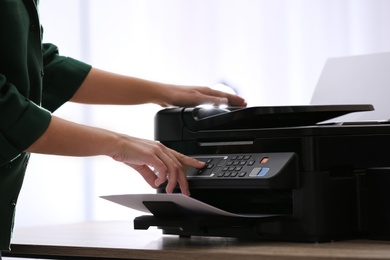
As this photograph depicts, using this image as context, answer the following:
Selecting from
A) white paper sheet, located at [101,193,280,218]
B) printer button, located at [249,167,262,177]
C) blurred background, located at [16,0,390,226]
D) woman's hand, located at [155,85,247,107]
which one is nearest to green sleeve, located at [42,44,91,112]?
woman's hand, located at [155,85,247,107]

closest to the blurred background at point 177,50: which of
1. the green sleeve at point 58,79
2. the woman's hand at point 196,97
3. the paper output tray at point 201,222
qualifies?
the woman's hand at point 196,97

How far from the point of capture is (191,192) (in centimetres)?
146

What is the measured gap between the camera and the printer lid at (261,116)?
138cm

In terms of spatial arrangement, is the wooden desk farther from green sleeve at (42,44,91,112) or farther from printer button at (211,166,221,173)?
green sleeve at (42,44,91,112)

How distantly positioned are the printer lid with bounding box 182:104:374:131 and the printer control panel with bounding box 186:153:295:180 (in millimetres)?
69

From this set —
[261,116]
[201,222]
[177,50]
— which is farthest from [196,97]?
[177,50]

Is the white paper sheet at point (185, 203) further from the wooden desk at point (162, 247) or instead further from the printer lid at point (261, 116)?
the printer lid at point (261, 116)

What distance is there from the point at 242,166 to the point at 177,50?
192cm

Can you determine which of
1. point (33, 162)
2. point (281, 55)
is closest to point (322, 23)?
point (281, 55)

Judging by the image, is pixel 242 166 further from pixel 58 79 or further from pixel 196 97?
pixel 58 79

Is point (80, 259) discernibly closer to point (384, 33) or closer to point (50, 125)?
point (50, 125)

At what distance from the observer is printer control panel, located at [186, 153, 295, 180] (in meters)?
1.31

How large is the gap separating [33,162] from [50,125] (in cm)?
217

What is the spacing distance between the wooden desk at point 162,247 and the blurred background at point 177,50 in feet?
4.91
